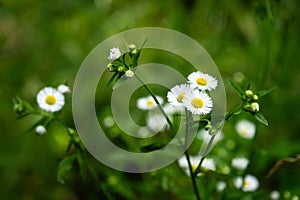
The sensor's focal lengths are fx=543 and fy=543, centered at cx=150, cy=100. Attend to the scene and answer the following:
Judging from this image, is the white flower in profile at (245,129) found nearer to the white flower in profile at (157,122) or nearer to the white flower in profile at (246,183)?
the white flower in profile at (246,183)

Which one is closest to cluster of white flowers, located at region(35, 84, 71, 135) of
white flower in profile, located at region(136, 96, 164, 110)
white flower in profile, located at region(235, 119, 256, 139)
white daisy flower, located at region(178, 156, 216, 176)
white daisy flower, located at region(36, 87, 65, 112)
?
white daisy flower, located at region(36, 87, 65, 112)

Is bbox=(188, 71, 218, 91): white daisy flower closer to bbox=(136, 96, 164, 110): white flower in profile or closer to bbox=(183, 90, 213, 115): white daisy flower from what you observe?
bbox=(183, 90, 213, 115): white daisy flower

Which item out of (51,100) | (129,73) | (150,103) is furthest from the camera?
(150,103)

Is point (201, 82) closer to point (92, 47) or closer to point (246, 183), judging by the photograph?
point (246, 183)

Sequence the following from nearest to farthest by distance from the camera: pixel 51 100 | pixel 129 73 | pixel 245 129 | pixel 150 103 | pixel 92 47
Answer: pixel 129 73, pixel 51 100, pixel 150 103, pixel 245 129, pixel 92 47

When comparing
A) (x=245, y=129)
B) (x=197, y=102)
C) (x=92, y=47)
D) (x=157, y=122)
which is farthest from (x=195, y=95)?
(x=92, y=47)

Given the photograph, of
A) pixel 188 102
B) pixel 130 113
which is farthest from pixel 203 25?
pixel 188 102

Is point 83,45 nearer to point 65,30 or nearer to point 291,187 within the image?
point 65,30
